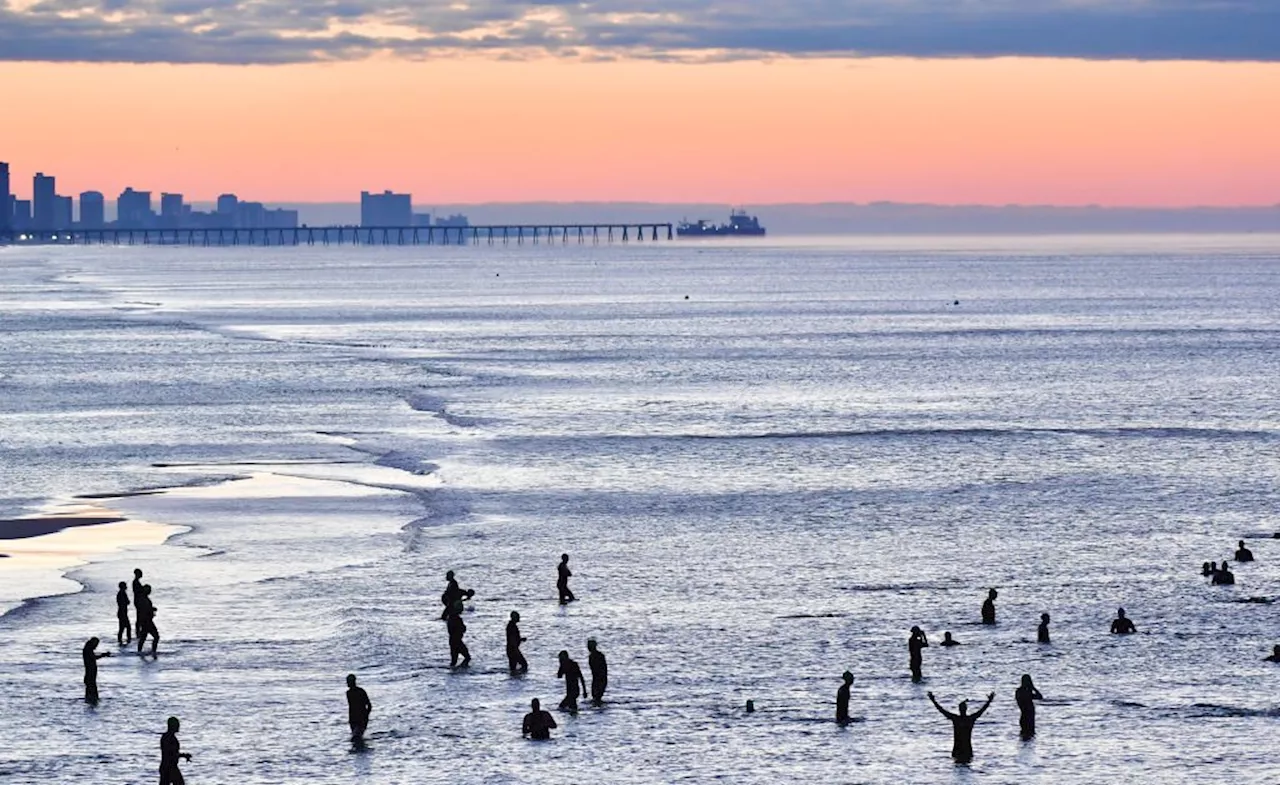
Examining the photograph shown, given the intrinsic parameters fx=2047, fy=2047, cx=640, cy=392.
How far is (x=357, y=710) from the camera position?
34031 millimetres

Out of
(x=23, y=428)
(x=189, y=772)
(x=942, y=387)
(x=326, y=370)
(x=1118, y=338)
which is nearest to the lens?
(x=189, y=772)

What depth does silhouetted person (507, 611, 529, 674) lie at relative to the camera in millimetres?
38312

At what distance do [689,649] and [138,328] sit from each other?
137m

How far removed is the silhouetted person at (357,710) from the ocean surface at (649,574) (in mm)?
288

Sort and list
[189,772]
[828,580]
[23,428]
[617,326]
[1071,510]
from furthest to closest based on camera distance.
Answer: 1. [617,326]
2. [23,428]
3. [1071,510]
4. [828,580]
5. [189,772]

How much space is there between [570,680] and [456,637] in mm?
3657

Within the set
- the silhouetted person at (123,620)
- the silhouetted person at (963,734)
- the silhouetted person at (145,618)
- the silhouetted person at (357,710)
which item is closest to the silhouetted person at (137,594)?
the silhouetted person at (145,618)

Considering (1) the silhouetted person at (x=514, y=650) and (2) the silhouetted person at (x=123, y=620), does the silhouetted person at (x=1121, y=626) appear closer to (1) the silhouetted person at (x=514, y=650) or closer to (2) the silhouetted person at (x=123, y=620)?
(1) the silhouetted person at (x=514, y=650)

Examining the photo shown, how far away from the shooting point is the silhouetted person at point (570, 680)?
35.9m

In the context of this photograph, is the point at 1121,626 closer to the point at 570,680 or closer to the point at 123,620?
the point at 570,680

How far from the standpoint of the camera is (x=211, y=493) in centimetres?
6334

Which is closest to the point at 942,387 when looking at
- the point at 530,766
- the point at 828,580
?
the point at 828,580

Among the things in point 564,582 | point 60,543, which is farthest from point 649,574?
point 60,543

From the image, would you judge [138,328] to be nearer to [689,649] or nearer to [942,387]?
[942,387]
